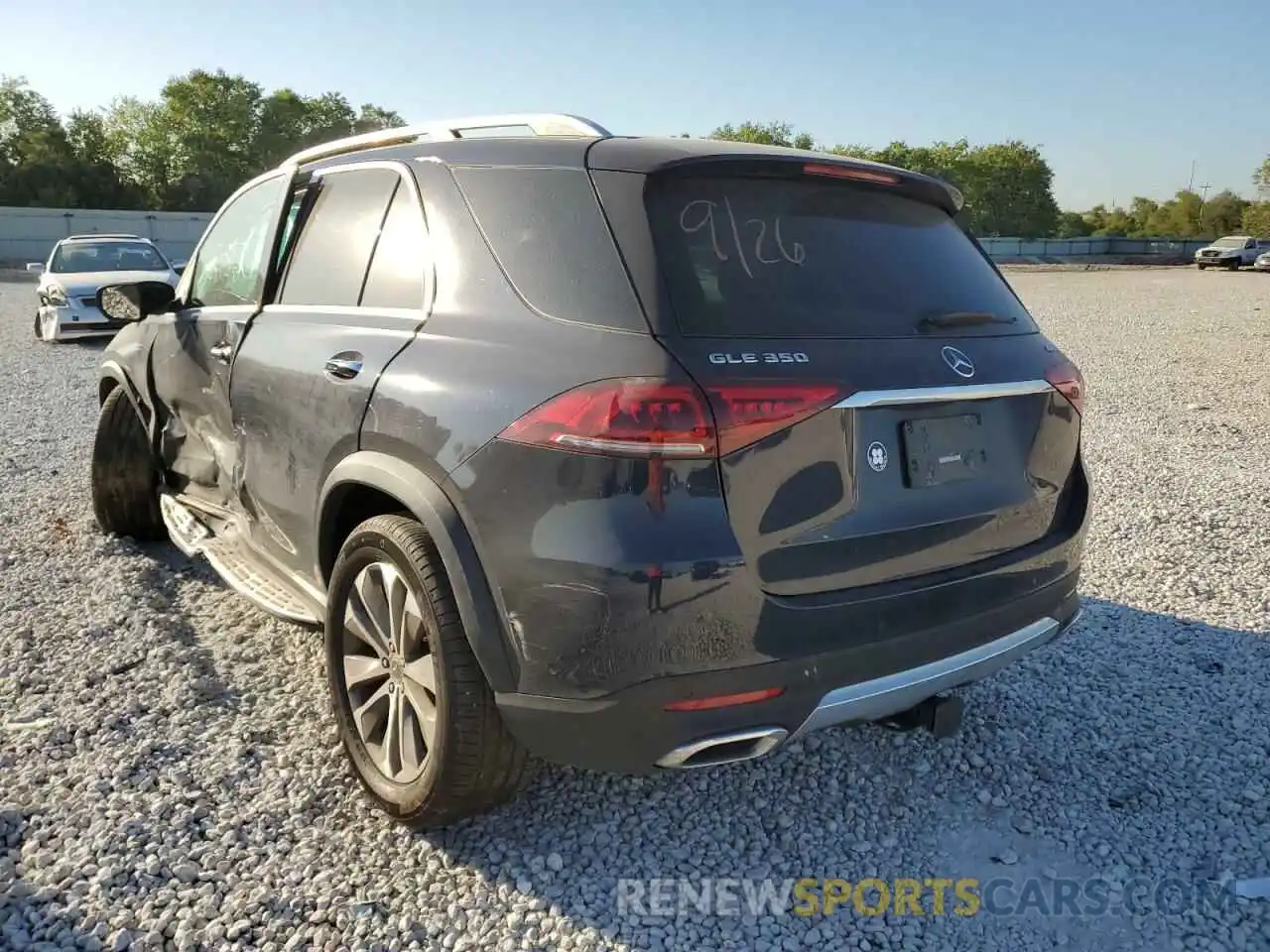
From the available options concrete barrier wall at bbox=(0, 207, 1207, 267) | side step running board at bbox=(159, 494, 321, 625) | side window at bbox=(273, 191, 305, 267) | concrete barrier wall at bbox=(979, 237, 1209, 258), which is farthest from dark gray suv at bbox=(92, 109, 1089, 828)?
concrete barrier wall at bbox=(979, 237, 1209, 258)

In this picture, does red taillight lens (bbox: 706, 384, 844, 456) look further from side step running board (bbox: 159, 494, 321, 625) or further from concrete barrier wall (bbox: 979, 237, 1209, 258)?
concrete barrier wall (bbox: 979, 237, 1209, 258)

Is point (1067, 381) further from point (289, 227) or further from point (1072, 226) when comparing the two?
point (1072, 226)

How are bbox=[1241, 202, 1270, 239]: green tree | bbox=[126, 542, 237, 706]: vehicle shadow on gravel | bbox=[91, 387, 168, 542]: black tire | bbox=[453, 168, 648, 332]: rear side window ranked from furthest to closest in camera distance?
bbox=[1241, 202, 1270, 239]: green tree, bbox=[91, 387, 168, 542]: black tire, bbox=[126, 542, 237, 706]: vehicle shadow on gravel, bbox=[453, 168, 648, 332]: rear side window

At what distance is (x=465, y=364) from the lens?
245cm

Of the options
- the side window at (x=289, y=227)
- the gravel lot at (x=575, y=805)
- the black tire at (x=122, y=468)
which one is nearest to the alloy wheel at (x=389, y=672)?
the gravel lot at (x=575, y=805)

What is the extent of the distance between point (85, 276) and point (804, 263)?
14456mm

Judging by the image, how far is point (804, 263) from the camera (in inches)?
97.6

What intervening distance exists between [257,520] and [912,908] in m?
2.54

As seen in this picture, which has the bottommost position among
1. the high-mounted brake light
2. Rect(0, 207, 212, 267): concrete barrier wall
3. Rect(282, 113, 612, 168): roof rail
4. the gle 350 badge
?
the gle 350 badge

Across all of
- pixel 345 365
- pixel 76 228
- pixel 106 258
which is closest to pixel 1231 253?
pixel 106 258

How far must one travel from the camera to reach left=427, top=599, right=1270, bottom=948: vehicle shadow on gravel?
2.46 meters

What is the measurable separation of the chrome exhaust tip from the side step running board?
59.1 inches

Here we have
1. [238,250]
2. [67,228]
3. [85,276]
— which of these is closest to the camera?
[238,250]

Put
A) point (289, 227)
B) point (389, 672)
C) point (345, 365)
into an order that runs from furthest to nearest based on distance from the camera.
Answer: point (289, 227), point (345, 365), point (389, 672)
